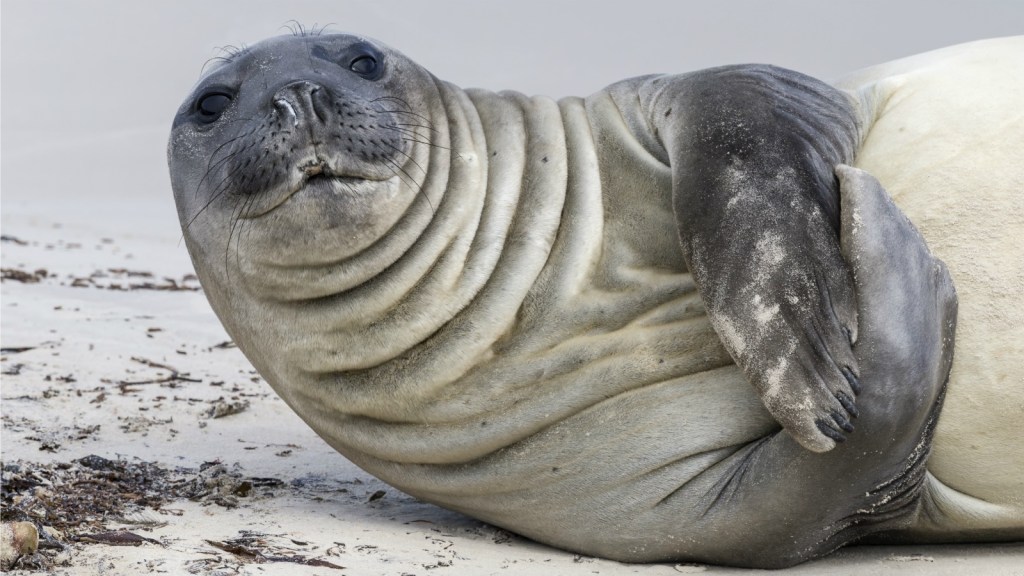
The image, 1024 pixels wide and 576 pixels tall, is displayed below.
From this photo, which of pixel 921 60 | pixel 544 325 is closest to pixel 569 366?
pixel 544 325

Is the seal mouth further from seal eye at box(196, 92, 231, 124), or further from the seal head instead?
seal eye at box(196, 92, 231, 124)

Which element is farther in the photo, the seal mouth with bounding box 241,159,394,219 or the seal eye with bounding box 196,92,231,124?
the seal eye with bounding box 196,92,231,124

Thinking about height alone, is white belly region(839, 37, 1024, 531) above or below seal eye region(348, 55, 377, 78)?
below

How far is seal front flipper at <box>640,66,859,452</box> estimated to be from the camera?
3.54 m

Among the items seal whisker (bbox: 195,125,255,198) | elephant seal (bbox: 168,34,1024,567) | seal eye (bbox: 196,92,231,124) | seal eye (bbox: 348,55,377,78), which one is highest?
seal eye (bbox: 348,55,377,78)

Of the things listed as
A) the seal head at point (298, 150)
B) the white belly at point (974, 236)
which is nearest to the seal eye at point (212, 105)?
the seal head at point (298, 150)

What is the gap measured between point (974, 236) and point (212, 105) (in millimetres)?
2408

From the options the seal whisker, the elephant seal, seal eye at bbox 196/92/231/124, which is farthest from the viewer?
seal eye at bbox 196/92/231/124

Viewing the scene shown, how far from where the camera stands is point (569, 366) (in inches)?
161

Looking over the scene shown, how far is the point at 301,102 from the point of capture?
3986mm

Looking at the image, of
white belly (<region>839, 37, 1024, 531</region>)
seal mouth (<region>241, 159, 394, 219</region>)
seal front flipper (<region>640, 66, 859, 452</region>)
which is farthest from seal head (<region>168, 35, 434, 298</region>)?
white belly (<region>839, 37, 1024, 531</region>)

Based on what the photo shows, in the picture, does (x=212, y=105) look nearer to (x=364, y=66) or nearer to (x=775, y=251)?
(x=364, y=66)

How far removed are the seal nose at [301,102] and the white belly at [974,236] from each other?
1.70 m

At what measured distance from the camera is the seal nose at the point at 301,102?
3959mm
